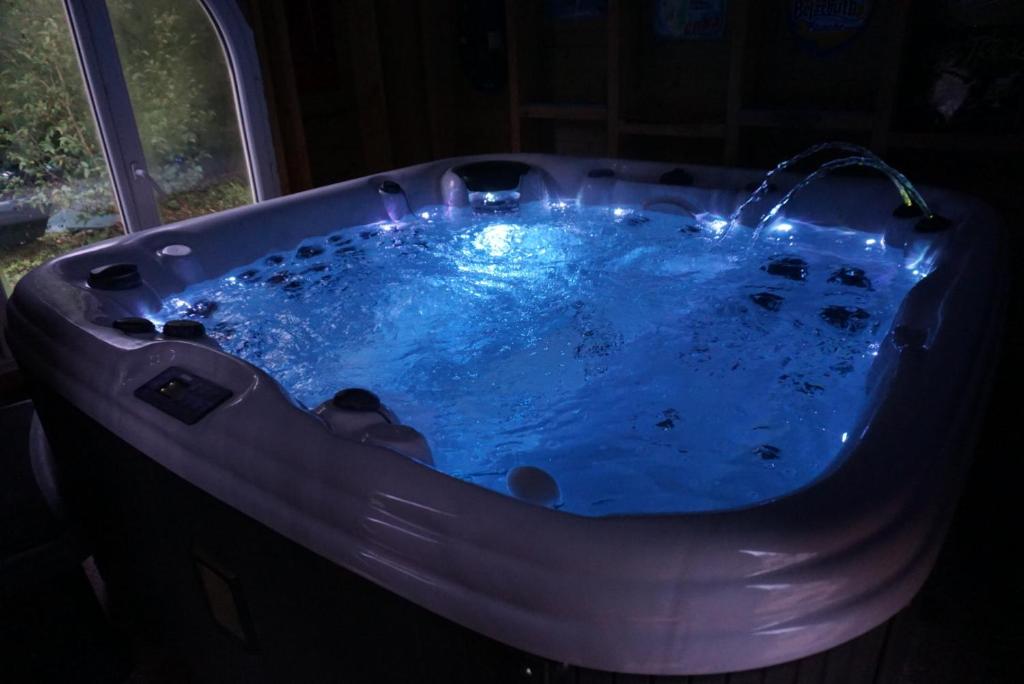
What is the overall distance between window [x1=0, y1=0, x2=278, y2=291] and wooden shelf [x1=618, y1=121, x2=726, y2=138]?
1.69 meters

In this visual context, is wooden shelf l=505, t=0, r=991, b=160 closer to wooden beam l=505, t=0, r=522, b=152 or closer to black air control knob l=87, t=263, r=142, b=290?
wooden beam l=505, t=0, r=522, b=152

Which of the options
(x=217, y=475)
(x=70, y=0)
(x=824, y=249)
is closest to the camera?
(x=217, y=475)

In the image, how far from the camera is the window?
97.7 inches

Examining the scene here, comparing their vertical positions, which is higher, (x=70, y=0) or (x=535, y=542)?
(x=70, y=0)

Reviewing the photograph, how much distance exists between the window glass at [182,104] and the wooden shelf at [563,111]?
1.37 metres

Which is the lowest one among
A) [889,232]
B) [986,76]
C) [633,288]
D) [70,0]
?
[633,288]

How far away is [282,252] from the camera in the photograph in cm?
216

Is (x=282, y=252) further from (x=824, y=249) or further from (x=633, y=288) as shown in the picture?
(x=824, y=249)

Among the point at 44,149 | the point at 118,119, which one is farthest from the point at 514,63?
the point at 44,149

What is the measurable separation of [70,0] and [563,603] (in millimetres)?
2824

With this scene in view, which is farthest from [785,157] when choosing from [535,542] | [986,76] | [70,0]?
[70,0]

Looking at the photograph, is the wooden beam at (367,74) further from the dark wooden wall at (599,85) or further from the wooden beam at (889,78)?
the wooden beam at (889,78)

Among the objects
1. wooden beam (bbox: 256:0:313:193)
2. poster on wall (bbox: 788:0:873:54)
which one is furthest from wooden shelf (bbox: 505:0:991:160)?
wooden beam (bbox: 256:0:313:193)

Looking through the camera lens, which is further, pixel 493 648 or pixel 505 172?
pixel 505 172
